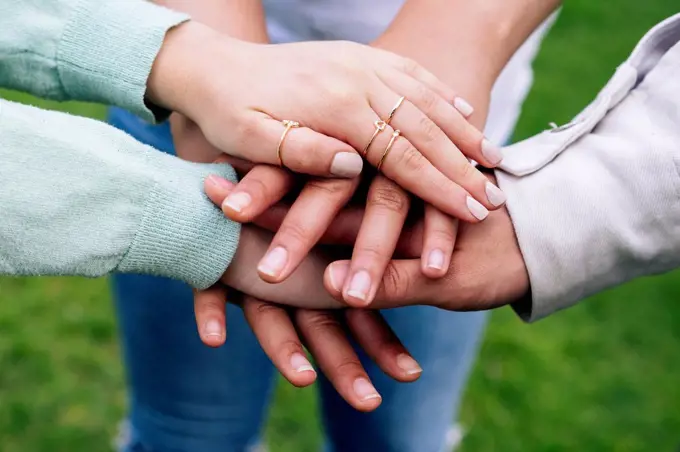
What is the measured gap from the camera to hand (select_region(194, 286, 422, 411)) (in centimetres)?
85

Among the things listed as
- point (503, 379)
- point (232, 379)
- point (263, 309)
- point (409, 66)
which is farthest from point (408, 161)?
point (503, 379)

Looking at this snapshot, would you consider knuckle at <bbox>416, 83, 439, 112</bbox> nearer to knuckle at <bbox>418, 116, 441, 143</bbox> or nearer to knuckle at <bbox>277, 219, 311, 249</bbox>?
knuckle at <bbox>418, 116, 441, 143</bbox>

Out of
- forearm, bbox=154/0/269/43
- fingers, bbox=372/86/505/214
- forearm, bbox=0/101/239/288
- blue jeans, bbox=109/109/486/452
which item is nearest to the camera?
forearm, bbox=0/101/239/288

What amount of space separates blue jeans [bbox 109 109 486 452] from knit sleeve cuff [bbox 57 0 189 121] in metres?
0.21

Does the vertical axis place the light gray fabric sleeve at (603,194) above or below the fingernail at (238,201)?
above

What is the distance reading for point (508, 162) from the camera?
35.7 inches

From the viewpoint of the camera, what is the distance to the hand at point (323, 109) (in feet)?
2.82

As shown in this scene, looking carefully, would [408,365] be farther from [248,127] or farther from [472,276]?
[248,127]

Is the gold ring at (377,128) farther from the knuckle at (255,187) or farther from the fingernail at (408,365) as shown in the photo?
the fingernail at (408,365)

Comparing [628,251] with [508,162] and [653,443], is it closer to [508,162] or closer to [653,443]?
[508,162]

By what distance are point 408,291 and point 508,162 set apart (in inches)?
7.3

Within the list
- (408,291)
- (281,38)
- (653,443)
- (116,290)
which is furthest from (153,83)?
(653,443)

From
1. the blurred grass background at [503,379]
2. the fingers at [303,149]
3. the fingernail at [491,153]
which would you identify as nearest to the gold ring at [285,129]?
the fingers at [303,149]

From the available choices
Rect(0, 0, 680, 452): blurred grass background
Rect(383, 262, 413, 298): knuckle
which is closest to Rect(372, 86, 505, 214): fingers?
Rect(383, 262, 413, 298): knuckle
